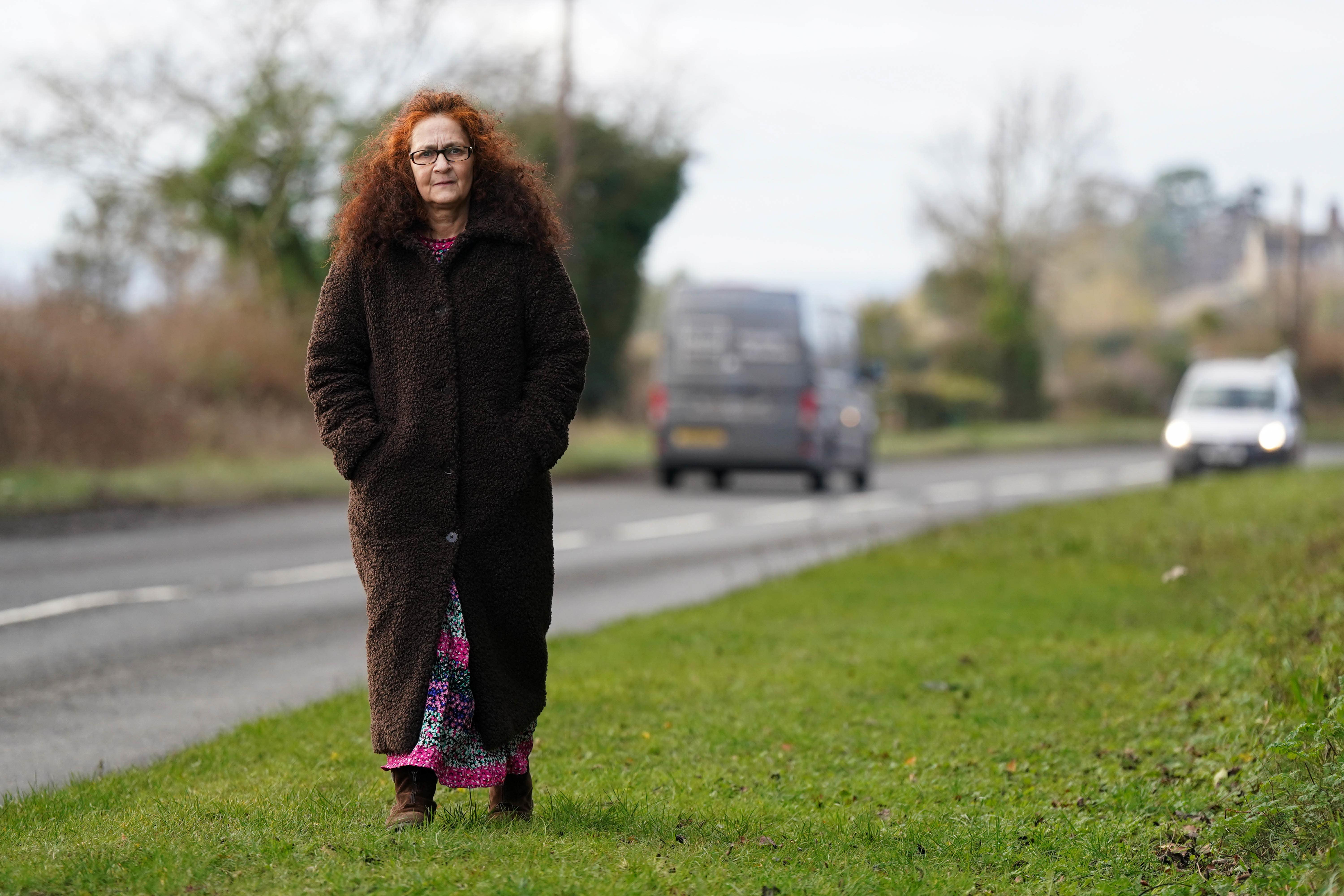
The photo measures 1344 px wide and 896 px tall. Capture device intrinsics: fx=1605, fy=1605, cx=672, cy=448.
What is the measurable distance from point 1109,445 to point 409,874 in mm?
43937

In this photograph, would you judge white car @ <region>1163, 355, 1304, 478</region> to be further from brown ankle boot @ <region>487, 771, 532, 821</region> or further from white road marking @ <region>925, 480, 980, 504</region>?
brown ankle boot @ <region>487, 771, 532, 821</region>

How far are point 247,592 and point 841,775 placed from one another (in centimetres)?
706

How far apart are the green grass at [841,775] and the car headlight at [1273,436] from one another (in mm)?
16287

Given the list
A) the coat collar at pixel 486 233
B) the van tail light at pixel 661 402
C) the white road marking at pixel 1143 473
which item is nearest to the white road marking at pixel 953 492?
the white road marking at pixel 1143 473

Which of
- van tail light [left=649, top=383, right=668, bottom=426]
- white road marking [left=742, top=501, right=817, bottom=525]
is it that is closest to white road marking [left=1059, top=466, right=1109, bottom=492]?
white road marking [left=742, top=501, right=817, bottom=525]

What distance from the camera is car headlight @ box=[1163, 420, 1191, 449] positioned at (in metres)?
25.8

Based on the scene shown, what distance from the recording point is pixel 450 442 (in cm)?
460

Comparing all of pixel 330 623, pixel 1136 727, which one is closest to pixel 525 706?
pixel 1136 727

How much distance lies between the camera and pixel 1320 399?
58.9m

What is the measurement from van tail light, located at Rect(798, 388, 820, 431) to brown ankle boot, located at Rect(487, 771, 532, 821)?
17.5 m

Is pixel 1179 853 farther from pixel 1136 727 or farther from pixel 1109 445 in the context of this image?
pixel 1109 445

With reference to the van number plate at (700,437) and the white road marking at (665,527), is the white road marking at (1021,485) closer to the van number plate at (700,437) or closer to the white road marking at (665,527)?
the van number plate at (700,437)

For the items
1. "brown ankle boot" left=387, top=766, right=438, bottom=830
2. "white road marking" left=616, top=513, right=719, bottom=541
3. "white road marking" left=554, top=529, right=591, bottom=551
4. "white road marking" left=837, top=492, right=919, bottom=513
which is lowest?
"white road marking" left=837, top=492, right=919, bottom=513

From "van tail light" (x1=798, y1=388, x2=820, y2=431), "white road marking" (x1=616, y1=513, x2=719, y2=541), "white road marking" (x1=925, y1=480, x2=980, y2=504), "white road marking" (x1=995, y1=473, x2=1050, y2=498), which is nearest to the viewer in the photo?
"white road marking" (x1=616, y1=513, x2=719, y2=541)
